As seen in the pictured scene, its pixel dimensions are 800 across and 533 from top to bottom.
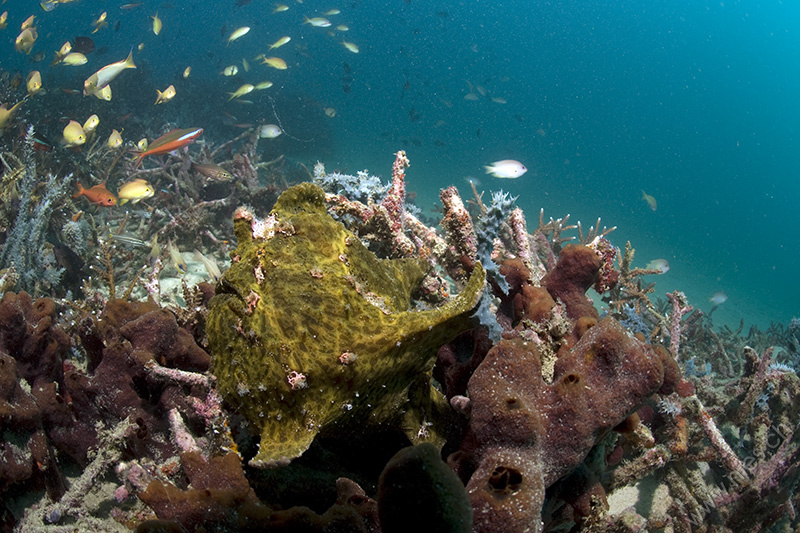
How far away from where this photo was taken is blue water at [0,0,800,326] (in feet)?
175

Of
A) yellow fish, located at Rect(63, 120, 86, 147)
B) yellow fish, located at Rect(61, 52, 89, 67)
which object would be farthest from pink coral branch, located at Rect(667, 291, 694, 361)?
yellow fish, located at Rect(61, 52, 89, 67)

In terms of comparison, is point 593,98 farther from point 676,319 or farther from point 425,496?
point 425,496

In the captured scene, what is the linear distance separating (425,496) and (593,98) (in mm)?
117805

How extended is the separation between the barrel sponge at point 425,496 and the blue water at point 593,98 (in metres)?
38.4

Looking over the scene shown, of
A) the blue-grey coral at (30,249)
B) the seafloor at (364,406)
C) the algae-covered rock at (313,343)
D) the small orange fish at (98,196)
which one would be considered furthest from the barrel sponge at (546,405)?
the small orange fish at (98,196)

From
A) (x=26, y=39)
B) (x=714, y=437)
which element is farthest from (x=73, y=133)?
(x=714, y=437)

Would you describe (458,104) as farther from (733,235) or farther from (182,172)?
(182,172)

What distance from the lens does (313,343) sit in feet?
4.97

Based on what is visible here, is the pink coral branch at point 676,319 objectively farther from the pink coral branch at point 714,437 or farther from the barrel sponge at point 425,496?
the barrel sponge at point 425,496

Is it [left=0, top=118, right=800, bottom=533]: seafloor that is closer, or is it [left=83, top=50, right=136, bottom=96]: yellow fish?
[left=0, top=118, right=800, bottom=533]: seafloor

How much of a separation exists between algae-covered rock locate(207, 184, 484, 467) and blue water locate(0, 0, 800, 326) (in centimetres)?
3760

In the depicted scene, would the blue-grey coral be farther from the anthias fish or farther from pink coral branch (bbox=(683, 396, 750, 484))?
pink coral branch (bbox=(683, 396, 750, 484))

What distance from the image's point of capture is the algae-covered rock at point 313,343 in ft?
4.91

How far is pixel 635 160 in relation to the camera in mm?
99125
